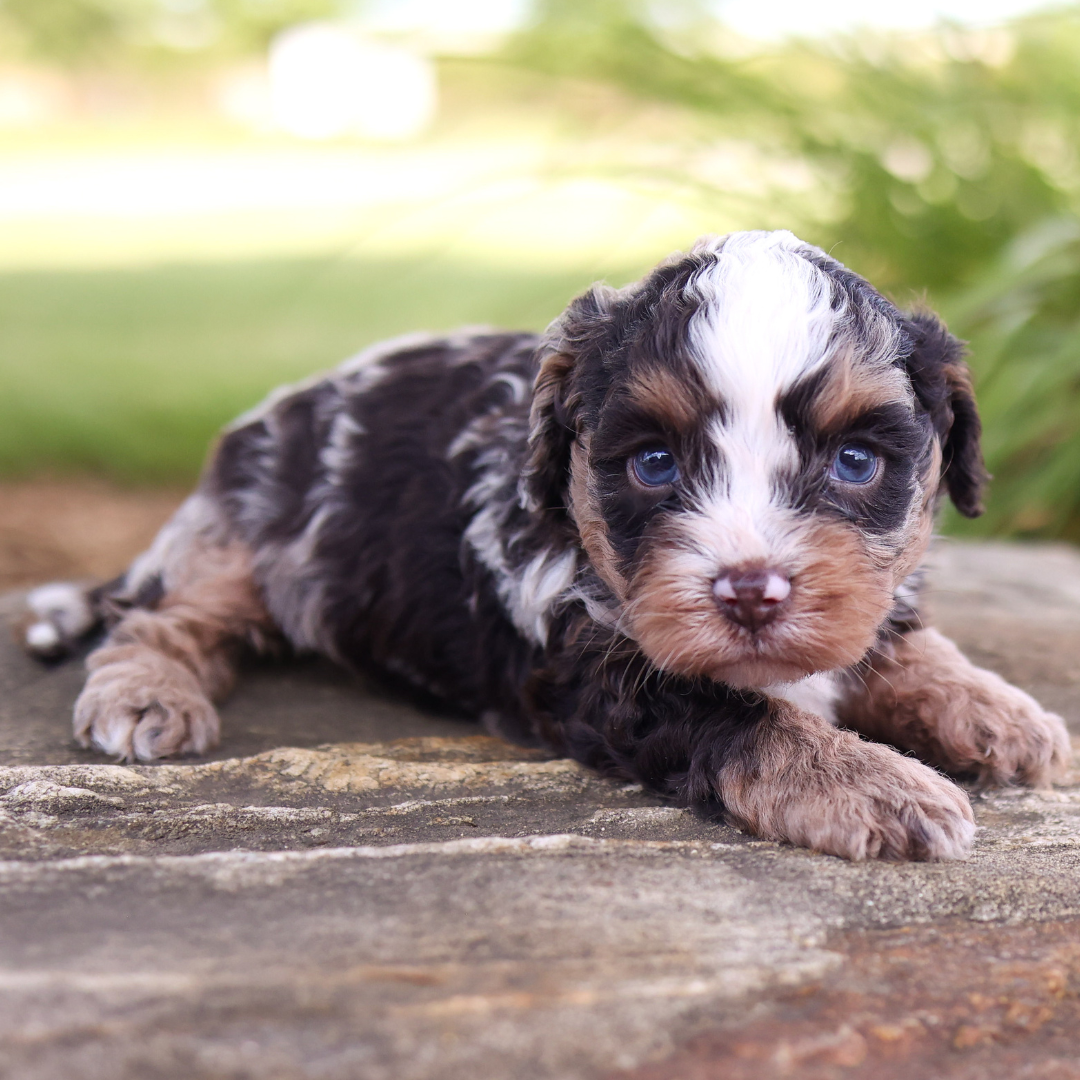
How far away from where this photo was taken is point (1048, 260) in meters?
5.88

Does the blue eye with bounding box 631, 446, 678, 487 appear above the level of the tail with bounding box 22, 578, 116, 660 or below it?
above

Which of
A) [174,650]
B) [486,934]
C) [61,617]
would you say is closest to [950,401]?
[486,934]

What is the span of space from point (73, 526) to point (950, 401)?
5.91 m

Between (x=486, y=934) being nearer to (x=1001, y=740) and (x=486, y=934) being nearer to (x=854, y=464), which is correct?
(x=854, y=464)

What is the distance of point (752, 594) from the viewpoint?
7.97ft

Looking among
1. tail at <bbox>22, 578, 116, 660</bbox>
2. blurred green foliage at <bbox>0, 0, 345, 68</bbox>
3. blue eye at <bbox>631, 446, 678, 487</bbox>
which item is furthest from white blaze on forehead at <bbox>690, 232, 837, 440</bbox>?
blurred green foliage at <bbox>0, 0, 345, 68</bbox>

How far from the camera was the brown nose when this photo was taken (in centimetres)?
243

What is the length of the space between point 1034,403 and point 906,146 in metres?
1.80

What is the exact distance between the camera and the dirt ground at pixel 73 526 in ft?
22.6

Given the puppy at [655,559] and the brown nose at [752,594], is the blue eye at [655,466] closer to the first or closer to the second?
the puppy at [655,559]

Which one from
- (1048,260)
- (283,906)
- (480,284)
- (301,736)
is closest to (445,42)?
(480,284)

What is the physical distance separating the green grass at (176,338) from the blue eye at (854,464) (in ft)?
15.3

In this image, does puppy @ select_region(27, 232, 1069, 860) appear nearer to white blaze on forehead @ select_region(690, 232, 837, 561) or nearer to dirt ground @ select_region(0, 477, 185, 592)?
white blaze on forehead @ select_region(690, 232, 837, 561)

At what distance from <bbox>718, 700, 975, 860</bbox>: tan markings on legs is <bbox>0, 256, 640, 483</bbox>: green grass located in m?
4.91
